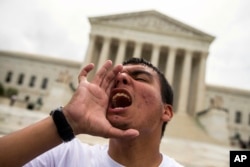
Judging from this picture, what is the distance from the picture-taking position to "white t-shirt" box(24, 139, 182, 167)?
251 centimetres

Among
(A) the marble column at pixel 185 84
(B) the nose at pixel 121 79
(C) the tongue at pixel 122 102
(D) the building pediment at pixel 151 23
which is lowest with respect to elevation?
(C) the tongue at pixel 122 102

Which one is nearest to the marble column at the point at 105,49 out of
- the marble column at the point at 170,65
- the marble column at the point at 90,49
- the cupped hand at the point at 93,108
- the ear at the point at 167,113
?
the marble column at the point at 90,49

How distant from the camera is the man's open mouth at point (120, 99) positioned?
2.72m

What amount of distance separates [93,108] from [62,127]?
30 centimetres

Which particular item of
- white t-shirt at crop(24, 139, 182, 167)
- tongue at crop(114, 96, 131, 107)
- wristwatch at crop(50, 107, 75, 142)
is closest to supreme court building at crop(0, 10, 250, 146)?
tongue at crop(114, 96, 131, 107)

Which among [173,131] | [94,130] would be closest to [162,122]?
[94,130]

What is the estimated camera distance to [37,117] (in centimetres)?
1967

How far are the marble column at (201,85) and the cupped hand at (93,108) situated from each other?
4025 cm

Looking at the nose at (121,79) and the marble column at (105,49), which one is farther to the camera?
the marble column at (105,49)

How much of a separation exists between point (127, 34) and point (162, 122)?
141 feet

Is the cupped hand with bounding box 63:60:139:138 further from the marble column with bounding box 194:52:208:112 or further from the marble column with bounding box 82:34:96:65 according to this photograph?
the marble column with bounding box 82:34:96:65

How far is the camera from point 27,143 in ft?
6.62

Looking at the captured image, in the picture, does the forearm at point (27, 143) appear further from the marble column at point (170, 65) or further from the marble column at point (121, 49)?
the marble column at point (121, 49)

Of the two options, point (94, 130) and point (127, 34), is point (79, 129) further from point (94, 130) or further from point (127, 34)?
point (127, 34)
